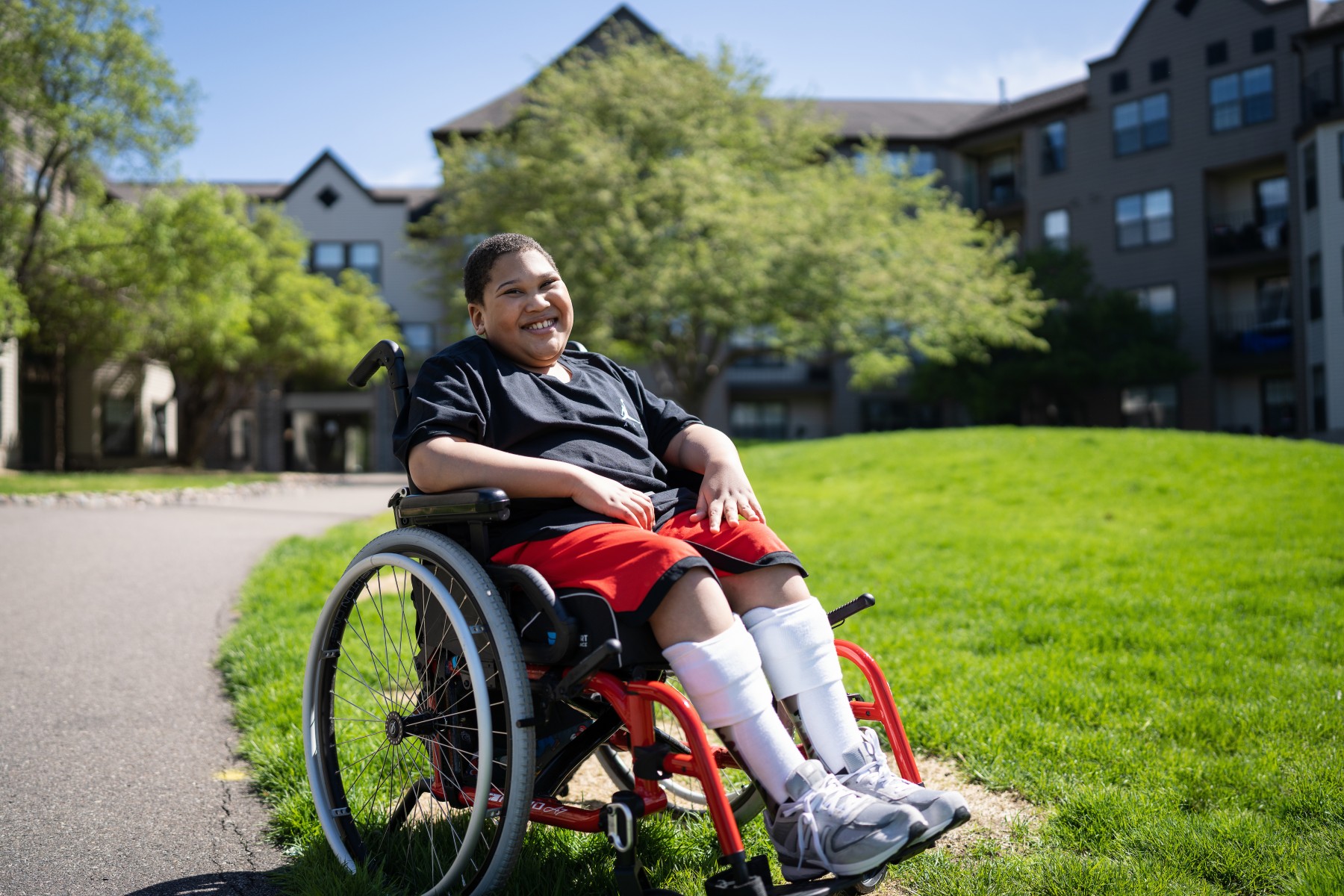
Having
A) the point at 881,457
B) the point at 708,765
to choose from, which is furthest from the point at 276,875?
the point at 881,457

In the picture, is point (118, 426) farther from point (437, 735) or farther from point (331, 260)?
point (437, 735)

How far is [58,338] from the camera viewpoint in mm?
20812

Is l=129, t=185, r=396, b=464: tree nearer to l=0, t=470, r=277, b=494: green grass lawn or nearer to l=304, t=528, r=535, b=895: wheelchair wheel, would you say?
l=0, t=470, r=277, b=494: green grass lawn

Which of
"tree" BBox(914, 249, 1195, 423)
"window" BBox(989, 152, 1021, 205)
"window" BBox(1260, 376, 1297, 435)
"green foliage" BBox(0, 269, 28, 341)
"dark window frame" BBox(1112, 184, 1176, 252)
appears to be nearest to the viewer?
"green foliage" BBox(0, 269, 28, 341)

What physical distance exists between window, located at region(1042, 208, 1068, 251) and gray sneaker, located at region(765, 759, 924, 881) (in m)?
32.5

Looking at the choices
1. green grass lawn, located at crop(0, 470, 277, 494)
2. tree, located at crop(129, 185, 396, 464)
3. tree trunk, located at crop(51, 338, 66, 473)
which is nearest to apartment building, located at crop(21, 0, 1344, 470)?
tree trunk, located at crop(51, 338, 66, 473)

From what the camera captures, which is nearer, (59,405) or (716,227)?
(716,227)

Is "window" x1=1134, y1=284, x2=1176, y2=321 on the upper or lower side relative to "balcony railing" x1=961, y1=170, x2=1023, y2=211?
lower

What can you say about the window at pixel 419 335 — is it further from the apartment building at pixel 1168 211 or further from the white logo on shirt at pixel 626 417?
the white logo on shirt at pixel 626 417

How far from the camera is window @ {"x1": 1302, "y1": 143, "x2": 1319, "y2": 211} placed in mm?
24859

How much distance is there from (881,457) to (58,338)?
1792cm

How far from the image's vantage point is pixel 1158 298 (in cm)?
2942

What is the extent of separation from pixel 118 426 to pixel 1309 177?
3526 centimetres

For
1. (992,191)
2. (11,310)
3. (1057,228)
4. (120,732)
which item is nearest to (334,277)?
(11,310)
